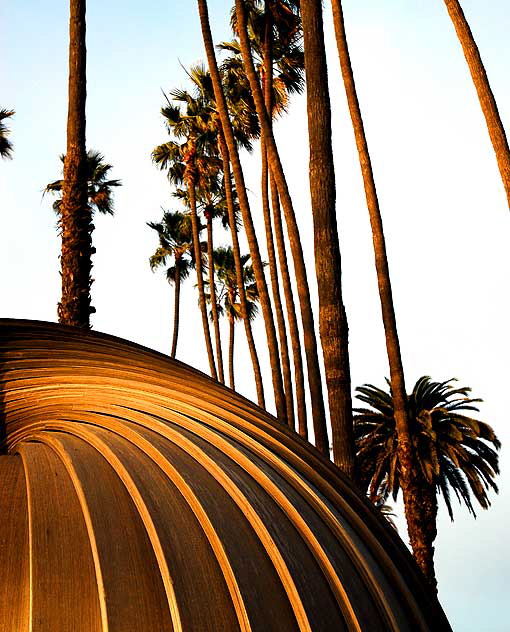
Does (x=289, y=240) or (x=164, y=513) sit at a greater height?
(x=289, y=240)

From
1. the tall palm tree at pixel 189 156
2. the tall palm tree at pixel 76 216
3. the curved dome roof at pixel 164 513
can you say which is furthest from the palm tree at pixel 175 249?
the curved dome roof at pixel 164 513

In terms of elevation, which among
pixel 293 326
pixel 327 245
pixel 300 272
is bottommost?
pixel 327 245

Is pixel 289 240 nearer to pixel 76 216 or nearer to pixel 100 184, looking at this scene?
pixel 76 216

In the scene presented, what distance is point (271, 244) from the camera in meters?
20.5

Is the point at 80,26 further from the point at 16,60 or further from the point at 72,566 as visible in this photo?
the point at 72,566

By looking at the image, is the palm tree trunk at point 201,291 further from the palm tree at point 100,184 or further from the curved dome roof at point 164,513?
the curved dome roof at point 164,513

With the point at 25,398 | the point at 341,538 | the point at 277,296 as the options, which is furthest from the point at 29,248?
the point at 341,538

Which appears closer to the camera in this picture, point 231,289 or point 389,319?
point 389,319

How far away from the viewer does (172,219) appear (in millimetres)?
33594

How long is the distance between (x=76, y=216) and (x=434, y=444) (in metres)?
14.6

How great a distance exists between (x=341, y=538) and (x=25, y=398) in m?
1.63

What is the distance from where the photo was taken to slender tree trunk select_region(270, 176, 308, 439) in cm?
A: 1720

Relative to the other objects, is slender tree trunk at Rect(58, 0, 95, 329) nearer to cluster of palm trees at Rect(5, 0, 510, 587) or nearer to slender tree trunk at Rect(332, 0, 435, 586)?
cluster of palm trees at Rect(5, 0, 510, 587)

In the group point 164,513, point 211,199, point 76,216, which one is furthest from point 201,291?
point 164,513
